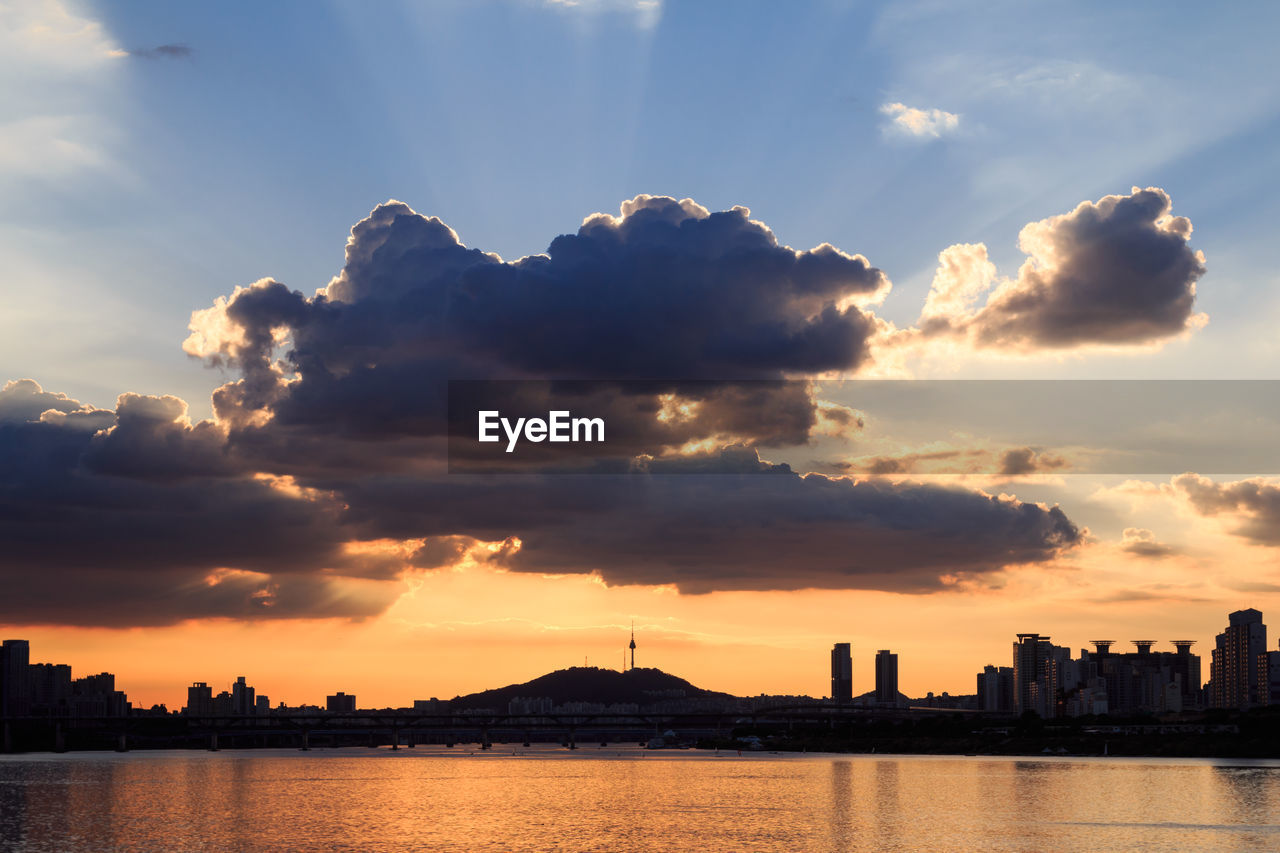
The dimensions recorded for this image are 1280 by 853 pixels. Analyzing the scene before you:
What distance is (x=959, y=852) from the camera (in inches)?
4483

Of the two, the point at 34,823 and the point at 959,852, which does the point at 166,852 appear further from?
the point at 959,852

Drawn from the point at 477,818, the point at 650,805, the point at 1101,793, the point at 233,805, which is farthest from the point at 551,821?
the point at 1101,793

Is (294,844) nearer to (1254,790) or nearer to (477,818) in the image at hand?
(477,818)

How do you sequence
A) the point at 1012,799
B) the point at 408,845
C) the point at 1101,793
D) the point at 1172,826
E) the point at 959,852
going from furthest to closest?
1. the point at 1101,793
2. the point at 1012,799
3. the point at 1172,826
4. the point at 408,845
5. the point at 959,852

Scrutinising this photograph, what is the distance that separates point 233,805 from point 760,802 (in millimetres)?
73823

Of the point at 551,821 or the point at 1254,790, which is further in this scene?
the point at 1254,790

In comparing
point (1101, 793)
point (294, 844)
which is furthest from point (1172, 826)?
point (294, 844)

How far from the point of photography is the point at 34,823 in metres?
152

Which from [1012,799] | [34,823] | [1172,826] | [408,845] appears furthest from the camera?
[1012,799]

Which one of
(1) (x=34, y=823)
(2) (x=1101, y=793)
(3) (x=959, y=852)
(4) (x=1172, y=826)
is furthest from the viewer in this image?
(2) (x=1101, y=793)

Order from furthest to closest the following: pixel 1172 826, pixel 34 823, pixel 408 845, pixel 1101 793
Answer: pixel 1101 793, pixel 34 823, pixel 1172 826, pixel 408 845

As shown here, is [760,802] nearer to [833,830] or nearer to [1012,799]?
[1012,799]

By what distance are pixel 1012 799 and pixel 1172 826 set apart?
4406 centimetres

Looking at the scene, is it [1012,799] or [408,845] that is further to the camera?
[1012,799]
